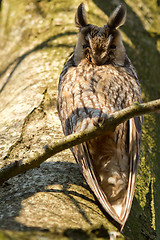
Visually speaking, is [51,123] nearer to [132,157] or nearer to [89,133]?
[132,157]

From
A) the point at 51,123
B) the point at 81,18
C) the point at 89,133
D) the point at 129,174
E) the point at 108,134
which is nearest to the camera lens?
the point at 89,133

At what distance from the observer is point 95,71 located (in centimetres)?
228

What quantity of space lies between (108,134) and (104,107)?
0.65ft

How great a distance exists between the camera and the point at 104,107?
1.98 meters

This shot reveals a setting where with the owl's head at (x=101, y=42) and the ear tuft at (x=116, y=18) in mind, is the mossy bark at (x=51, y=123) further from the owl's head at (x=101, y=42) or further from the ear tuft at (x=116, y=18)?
the ear tuft at (x=116, y=18)

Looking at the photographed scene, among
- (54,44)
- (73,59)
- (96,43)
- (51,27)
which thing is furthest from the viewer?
(51,27)

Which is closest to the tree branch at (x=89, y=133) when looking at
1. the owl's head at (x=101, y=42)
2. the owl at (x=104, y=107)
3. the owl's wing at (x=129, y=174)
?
the owl at (x=104, y=107)

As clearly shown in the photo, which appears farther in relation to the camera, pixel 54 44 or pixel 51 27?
pixel 51 27

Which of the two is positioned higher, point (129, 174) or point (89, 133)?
point (89, 133)

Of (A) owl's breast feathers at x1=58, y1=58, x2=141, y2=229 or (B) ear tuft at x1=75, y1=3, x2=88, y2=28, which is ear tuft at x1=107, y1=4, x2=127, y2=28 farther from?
(A) owl's breast feathers at x1=58, y1=58, x2=141, y2=229

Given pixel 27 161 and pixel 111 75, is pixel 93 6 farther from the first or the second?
pixel 27 161

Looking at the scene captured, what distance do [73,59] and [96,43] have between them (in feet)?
1.26

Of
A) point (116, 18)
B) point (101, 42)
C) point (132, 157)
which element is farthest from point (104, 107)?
point (116, 18)

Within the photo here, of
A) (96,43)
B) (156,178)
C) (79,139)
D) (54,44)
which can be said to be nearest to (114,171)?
(79,139)
